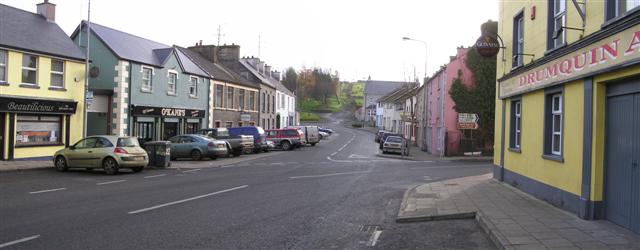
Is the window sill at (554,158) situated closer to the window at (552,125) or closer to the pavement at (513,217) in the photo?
the window at (552,125)

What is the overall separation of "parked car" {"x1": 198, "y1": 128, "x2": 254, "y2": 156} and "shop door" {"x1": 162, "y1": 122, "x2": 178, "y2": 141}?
7.73 feet

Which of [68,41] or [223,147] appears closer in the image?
[68,41]

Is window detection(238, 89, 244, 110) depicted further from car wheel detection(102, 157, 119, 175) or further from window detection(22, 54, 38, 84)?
car wheel detection(102, 157, 119, 175)

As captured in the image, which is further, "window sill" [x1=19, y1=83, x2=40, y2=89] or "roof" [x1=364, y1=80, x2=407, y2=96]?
"roof" [x1=364, y1=80, x2=407, y2=96]

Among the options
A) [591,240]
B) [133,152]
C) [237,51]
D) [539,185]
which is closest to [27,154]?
[133,152]

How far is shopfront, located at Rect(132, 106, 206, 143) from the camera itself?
2842 cm

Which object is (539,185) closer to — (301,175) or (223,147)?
(301,175)

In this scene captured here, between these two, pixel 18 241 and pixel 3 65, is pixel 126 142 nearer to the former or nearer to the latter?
pixel 3 65

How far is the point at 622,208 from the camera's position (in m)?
8.04

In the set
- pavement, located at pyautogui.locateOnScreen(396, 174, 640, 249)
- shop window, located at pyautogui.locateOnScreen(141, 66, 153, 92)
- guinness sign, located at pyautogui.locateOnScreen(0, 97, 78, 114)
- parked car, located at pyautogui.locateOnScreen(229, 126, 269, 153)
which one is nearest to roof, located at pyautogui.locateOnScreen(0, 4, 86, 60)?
guinness sign, located at pyautogui.locateOnScreen(0, 97, 78, 114)

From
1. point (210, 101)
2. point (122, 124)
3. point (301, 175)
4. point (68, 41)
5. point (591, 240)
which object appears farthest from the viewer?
point (210, 101)

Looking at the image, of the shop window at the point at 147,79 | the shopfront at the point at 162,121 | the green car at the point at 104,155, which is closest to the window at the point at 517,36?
the green car at the point at 104,155

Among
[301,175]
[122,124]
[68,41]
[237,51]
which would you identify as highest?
A: [237,51]

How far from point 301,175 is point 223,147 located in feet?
32.8
